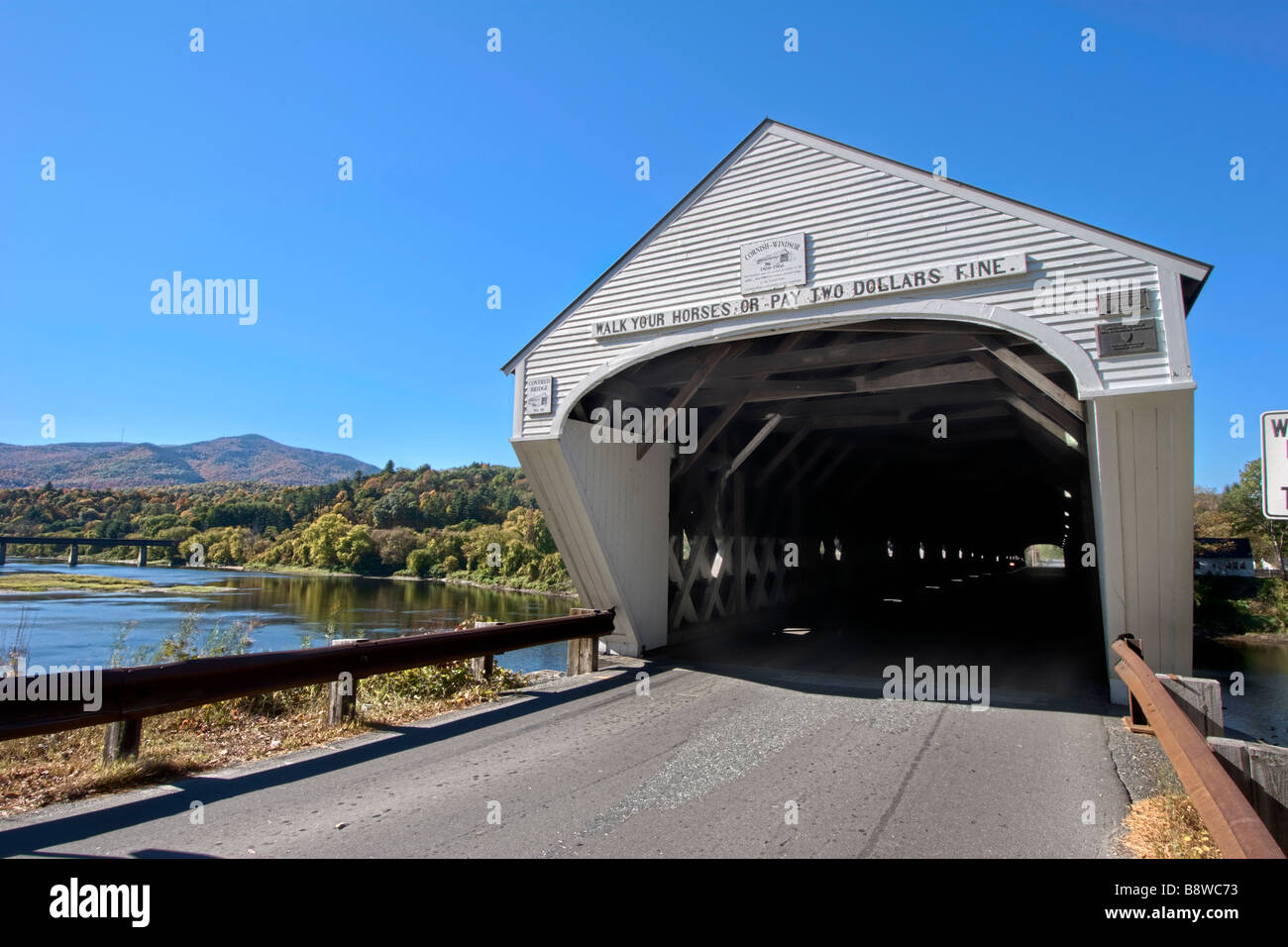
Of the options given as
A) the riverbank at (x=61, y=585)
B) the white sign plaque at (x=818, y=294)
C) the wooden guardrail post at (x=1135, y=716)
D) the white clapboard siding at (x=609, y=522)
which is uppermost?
the white sign plaque at (x=818, y=294)

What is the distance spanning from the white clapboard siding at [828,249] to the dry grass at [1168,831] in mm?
3528

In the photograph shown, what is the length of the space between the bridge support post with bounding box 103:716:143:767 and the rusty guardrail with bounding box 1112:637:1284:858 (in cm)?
547

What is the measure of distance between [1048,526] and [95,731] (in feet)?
143

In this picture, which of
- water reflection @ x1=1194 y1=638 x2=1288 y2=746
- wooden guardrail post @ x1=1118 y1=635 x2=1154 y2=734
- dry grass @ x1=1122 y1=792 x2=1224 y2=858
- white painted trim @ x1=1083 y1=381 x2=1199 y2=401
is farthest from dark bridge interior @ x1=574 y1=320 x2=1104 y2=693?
dry grass @ x1=1122 y1=792 x2=1224 y2=858

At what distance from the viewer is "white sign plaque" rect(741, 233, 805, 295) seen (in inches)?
298

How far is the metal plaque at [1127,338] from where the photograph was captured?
5863 mm

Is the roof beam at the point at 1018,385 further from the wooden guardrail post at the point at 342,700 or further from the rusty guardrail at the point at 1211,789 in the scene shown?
the wooden guardrail post at the point at 342,700

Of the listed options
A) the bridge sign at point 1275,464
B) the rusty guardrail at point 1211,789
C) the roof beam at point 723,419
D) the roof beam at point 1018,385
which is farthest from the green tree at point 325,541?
the bridge sign at point 1275,464

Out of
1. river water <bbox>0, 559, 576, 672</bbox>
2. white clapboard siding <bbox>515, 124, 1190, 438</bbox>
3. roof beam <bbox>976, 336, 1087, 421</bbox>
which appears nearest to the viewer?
white clapboard siding <bbox>515, 124, 1190, 438</bbox>

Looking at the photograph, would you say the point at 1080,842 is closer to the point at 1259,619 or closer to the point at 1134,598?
the point at 1134,598

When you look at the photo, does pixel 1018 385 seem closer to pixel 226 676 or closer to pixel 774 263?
pixel 774 263

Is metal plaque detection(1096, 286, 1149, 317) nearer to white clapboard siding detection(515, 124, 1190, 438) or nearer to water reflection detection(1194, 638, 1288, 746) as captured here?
white clapboard siding detection(515, 124, 1190, 438)

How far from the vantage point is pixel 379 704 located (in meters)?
6.71
